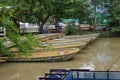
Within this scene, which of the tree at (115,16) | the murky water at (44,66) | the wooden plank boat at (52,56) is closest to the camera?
the murky water at (44,66)

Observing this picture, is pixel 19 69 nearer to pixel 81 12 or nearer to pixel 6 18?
pixel 6 18

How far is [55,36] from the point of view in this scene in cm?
2550

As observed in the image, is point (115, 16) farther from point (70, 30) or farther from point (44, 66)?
point (44, 66)

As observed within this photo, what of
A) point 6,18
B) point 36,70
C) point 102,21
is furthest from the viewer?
point 102,21

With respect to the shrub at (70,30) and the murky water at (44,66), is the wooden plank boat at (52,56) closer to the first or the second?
the murky water at (44,66)

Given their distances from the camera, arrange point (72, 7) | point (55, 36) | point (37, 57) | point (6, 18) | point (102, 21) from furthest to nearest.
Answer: point (102, 21), point (72, 7), point (55, 36), point (37, 57), point (6, 18)

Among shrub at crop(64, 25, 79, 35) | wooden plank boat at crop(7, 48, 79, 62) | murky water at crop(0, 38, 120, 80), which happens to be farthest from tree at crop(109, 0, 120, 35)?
wooden plank boat at crop(7, 48, 79, 62)

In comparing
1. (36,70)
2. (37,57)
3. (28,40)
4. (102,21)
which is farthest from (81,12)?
(28,40)

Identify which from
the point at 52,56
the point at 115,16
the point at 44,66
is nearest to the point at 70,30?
the point at 115,16

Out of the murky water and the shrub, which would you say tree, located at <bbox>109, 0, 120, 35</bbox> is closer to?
the shrub

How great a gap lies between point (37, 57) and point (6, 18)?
11664 millimetres

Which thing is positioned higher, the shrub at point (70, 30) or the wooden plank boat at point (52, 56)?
the shrub at point (70, 30)

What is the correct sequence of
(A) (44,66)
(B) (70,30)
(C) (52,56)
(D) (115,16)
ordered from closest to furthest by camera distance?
1. (A) (44,66)
2. (C) (52,56)
3. (B) (70,30)
4. (D) (115,16)

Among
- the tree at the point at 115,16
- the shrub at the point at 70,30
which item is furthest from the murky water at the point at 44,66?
the tree at the point at 115,16
